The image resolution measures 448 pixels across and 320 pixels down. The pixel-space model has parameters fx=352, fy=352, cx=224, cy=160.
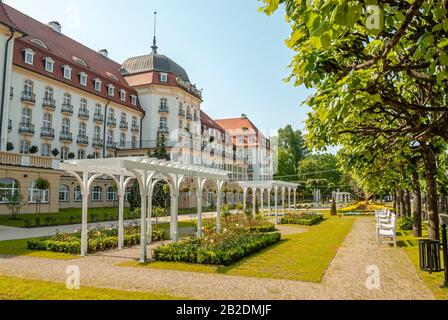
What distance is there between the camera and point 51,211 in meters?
27.1

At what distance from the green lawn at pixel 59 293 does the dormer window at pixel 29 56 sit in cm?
2805

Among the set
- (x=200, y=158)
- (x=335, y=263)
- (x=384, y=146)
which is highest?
(x=200, y=158)

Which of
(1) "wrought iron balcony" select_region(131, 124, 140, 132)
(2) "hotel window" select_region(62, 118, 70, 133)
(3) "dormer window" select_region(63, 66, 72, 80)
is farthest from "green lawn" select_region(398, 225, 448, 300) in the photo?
(1) "wrought iron balcony" select_region(131, 124, 140, 132)

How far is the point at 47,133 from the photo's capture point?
32.2 m

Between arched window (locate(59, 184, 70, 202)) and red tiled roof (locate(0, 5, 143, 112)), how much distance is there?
1006 centimetres

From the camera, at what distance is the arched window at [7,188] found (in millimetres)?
23719

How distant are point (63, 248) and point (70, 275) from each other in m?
3.78

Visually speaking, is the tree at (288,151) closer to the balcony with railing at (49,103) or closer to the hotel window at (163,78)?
the hotel window at (163,78)

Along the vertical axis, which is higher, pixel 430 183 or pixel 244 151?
pixel 244 151

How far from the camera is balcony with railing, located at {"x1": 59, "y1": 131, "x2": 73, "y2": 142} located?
34000 millimetres

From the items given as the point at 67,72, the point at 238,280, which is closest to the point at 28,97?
the point at 67,72

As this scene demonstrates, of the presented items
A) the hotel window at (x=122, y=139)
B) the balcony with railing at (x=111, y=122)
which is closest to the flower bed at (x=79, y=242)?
the balcony with railing at (x=111, y=122)
